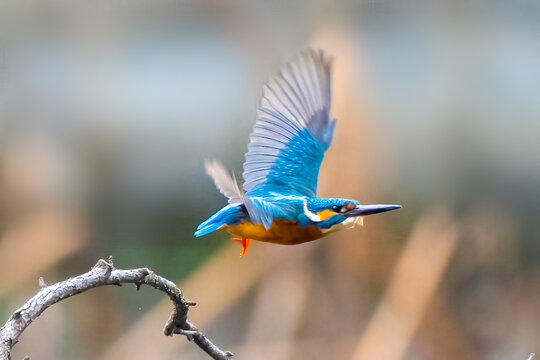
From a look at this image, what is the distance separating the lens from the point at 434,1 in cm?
120

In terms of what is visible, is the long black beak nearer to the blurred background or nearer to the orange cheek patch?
the orange cheek patch

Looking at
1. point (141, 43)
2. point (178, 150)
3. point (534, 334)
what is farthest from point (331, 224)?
point (534, 334)

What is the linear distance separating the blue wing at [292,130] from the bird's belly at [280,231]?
0.14 ft

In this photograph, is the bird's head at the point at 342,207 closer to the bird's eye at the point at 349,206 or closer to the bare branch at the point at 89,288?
the bird's eye at the point at 349,206

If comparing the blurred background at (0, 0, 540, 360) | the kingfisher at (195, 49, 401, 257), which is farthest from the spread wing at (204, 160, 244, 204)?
the blurred background at (0, 0, 540, 360)

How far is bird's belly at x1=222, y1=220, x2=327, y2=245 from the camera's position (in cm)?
60

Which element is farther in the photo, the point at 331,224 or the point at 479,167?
the point at 479,167

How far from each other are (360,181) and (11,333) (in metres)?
0.75

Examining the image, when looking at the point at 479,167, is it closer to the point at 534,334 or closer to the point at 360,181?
the point at 360,181

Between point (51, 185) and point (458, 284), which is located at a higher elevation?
point (51, 185)

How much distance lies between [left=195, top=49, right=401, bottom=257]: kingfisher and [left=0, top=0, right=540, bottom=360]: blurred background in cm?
37

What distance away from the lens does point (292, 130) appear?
0.71 metres

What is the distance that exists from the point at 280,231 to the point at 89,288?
186mm

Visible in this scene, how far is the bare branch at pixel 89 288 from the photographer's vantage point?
0.53 meters
